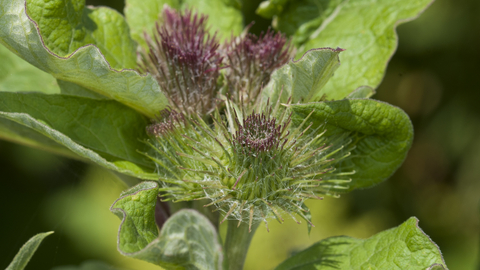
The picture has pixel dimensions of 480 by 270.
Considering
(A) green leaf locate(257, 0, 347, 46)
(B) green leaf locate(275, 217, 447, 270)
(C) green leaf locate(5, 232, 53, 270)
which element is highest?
(A) green leaf locate(257, 0, 347, 46)

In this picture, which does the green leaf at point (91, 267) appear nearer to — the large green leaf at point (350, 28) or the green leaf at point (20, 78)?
the green leaf at point (20, 78)

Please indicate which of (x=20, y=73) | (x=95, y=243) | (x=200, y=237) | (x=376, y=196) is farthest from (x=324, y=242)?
(x=376, y=196)

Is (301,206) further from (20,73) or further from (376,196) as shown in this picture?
(376,196)

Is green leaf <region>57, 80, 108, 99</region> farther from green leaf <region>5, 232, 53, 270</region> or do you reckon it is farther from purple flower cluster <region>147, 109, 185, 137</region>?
green leaf <region>5, 232, 53, 270</region>

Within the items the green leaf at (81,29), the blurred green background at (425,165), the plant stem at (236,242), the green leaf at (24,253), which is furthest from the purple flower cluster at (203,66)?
the blurred green background at (425,165)

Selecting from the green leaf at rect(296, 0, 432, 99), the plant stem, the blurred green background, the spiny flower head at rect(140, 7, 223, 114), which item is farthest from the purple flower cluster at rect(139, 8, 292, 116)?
the blurred green background

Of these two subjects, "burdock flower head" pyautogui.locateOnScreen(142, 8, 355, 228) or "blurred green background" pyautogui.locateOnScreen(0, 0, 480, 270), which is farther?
"blurred green background" pyautogui.locateOnScreen(0, 0, 480, 270)

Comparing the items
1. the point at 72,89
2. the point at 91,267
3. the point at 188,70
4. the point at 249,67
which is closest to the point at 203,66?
the point at 188,70
